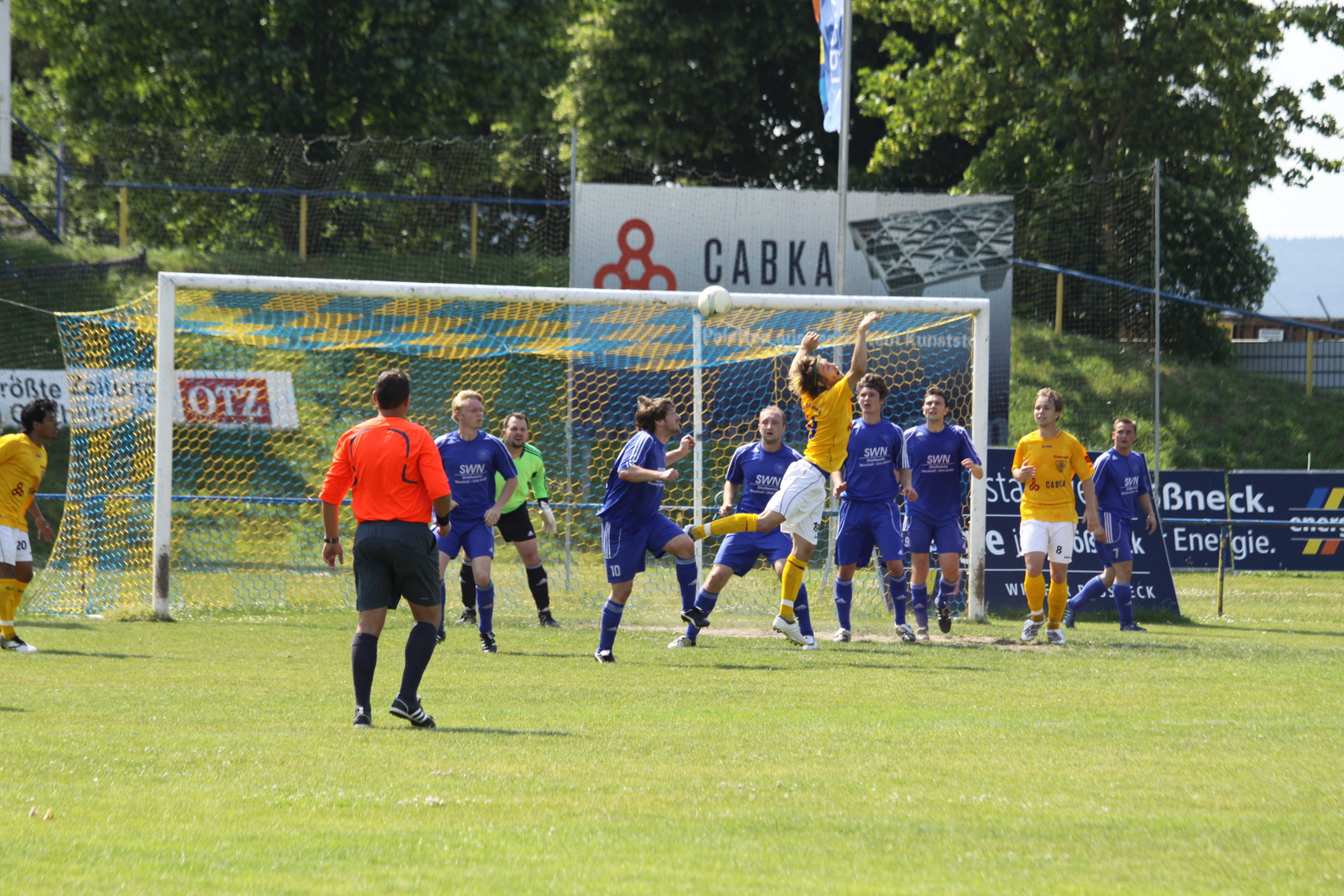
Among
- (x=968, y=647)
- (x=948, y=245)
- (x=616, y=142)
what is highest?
(x=616, y=142)

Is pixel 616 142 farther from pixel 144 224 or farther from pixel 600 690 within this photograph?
pixel 600 690

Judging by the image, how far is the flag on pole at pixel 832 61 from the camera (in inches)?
701

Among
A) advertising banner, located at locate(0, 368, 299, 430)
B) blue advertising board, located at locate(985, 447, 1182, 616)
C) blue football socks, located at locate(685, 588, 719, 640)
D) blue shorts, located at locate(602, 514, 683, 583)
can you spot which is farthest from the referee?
advertising banner, located at locate(0, 368, 299, 430)


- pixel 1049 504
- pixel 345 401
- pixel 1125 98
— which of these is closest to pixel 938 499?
pixel 1049 504

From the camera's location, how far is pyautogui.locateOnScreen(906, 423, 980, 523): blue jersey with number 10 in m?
12.2

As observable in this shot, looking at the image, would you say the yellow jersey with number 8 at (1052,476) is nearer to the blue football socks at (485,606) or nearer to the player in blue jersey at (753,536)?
the player in blue jersey at (753,536)

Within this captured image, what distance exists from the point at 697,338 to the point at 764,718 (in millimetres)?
6889

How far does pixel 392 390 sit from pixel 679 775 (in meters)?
2.49

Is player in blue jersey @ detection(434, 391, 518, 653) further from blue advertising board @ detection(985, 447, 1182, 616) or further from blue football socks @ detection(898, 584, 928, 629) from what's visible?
blue advertising board @ detection(985, 447, 1182, 616)

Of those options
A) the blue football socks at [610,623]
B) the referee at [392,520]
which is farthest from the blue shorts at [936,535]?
the referee at [392,520]

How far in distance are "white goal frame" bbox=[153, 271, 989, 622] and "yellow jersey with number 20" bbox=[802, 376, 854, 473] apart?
3.01 metres

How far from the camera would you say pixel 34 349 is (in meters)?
23.9

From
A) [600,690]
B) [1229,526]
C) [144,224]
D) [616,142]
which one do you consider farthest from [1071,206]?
[600,690]

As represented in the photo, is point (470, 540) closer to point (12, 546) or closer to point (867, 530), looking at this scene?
point (867, 530)
